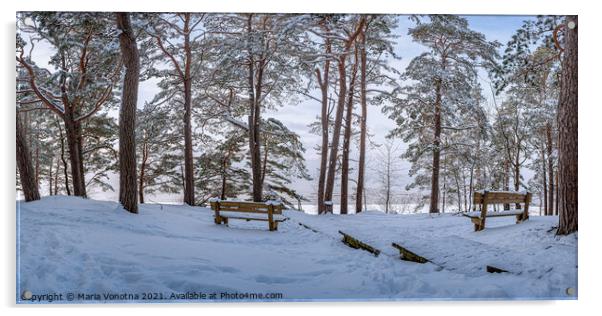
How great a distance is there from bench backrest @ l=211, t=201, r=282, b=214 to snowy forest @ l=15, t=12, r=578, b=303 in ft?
0.11

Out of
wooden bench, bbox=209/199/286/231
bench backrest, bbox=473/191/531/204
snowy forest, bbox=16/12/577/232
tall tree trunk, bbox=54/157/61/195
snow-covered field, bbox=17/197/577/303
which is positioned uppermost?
snowy forest, bbox=16/12/577/232

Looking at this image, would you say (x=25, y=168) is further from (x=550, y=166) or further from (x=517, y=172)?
(x=550, y=166)

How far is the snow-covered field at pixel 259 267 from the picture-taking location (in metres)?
3.10

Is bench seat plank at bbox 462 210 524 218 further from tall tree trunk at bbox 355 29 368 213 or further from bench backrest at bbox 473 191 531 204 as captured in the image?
tall tree trunk at bbox 355 29 368 213

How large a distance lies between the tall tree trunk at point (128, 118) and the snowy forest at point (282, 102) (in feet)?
0.07

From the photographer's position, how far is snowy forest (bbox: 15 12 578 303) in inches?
127

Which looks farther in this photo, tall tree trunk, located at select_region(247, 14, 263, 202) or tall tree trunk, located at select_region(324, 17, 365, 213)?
tall tree trunk, located at select_region(247, 14, 263, 202)

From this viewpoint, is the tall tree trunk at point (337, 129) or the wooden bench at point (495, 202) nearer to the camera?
the wooden bench at point (495, 202)

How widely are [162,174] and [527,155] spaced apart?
20.6 ft

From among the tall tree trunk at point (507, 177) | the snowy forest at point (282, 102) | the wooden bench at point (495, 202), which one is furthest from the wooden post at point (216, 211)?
the tall tree trunk at point (507, 177)

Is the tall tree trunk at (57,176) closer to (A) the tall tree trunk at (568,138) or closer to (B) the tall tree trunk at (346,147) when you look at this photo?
(B) the tall tree trunk at (346,147)

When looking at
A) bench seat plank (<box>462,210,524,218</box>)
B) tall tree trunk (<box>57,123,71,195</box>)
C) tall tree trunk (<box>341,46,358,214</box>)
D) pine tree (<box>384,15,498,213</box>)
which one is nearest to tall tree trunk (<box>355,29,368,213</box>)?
tall tree trunk (<box>341,46,358,214</box>)

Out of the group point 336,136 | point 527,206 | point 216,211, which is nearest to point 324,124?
point 336,136

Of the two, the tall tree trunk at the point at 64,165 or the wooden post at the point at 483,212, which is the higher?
the tall tree trunk at the point at 64,165
